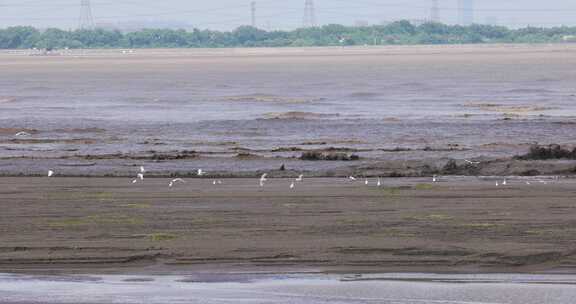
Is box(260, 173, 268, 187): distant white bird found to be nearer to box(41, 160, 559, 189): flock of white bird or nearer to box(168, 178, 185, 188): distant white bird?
box(41, 160, 559, 189): flock of white bird

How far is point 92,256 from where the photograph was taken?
539 inches

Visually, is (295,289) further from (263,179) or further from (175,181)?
(263,179)

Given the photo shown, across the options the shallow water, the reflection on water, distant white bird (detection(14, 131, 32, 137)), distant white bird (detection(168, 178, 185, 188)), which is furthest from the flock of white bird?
distant white bird (detection(14, 131, 32, 137))

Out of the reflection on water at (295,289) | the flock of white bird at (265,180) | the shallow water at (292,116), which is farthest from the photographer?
the shallow water at (292,116)

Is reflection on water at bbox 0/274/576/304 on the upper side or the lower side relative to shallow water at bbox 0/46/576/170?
upper

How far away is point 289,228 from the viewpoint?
1541cm

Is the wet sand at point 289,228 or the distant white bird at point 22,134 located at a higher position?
the wet sand at point 289,228

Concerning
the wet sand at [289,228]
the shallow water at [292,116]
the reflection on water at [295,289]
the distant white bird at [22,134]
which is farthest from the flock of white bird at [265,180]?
the distant white bird at [22,134]

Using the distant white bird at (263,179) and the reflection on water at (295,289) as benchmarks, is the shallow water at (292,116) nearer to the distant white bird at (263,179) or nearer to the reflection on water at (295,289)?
the distant white bird at (263,179)

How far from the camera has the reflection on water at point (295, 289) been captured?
464 inches

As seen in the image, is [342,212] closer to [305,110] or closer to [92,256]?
[92,256]

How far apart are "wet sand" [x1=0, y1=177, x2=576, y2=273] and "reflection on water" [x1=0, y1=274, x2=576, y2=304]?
15.0 inches

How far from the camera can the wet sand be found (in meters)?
13.3

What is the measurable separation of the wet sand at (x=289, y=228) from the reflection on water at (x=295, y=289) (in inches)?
15.0
